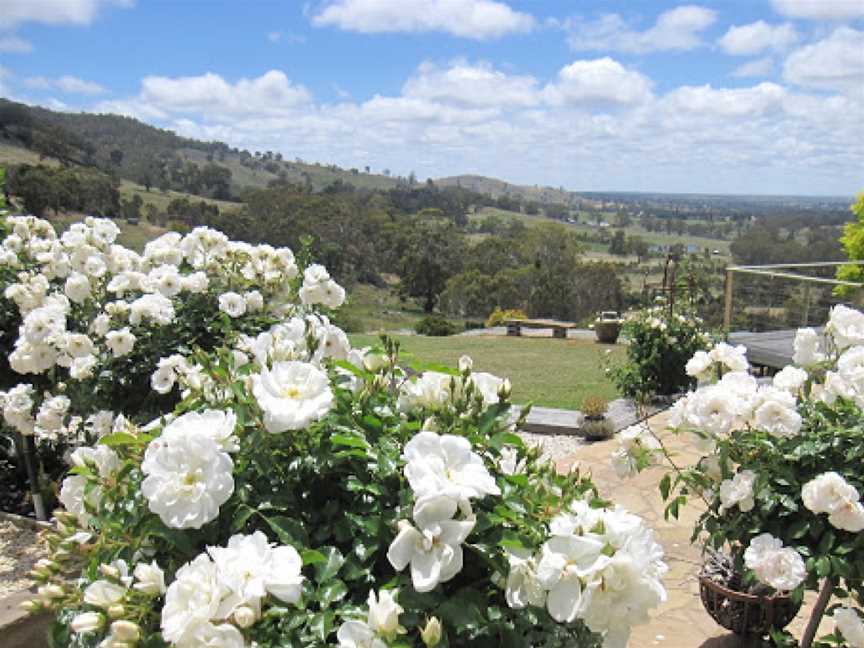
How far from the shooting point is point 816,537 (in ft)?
6.43

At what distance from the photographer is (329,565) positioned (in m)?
1.15

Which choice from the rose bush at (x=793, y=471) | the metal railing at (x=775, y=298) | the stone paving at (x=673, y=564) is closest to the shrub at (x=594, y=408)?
the stone paving at (x=673, y=564)

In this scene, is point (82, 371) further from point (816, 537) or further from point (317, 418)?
point (816, 537)

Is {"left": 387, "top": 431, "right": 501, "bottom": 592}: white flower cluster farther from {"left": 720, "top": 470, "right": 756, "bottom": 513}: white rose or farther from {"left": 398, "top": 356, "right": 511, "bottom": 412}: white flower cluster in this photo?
{"left": 720, "top": 470, "right": 756, "bottom": 513}: white rose

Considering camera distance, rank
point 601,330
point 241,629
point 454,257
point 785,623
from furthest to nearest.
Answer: point 454,257 < point 601,330 < point 785,623 < point 241,629

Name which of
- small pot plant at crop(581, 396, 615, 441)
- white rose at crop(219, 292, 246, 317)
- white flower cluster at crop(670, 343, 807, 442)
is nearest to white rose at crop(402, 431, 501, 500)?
white flower cluster at crop(670, 343, 807, 442)

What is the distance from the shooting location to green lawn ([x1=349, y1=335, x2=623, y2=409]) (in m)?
8.71

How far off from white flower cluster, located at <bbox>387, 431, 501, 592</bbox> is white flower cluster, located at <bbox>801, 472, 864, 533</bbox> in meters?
1.18

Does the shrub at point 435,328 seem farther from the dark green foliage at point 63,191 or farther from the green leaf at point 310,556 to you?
the green leaf at point 310,556

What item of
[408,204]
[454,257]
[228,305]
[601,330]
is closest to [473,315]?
[454,257]

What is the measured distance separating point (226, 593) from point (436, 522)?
324 millimetres

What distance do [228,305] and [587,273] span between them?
36.3 metres

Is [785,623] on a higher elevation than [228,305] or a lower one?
lower

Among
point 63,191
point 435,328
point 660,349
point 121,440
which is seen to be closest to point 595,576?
point 121,440
